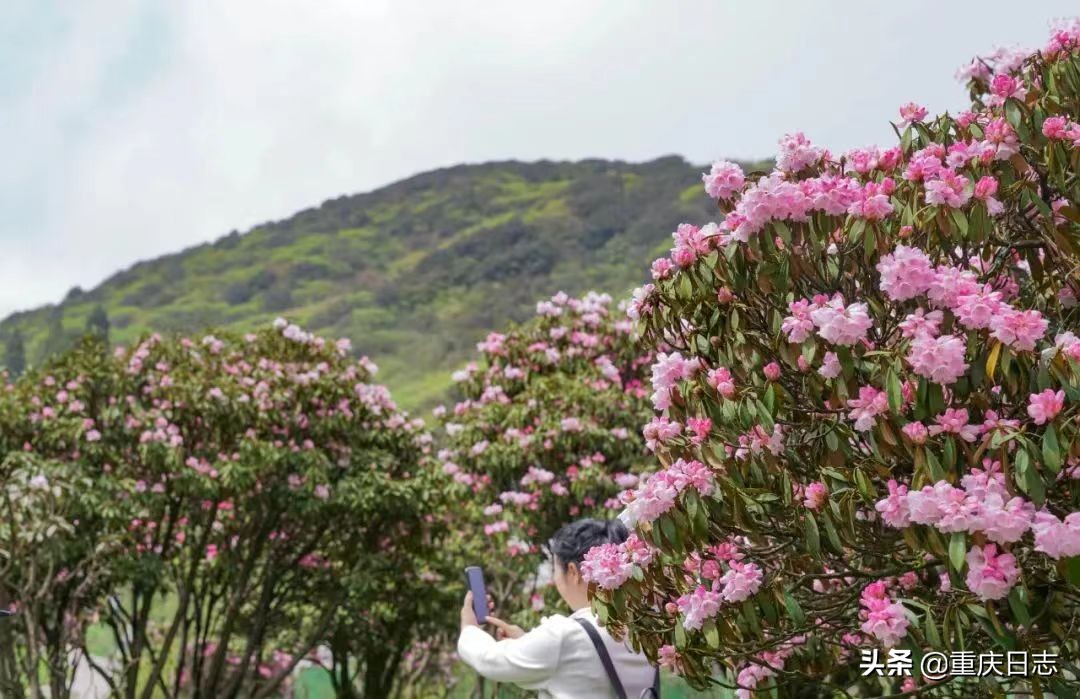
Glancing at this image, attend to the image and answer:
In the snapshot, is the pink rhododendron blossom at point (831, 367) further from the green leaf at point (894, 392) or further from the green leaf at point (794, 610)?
the green leaf at point (794, 610)

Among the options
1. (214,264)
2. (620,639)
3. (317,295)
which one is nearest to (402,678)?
(620,639)

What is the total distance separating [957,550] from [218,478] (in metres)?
8.02

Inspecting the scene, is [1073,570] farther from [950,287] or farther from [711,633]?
[711,633]

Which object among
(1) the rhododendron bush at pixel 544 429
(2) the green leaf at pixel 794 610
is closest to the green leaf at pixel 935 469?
(2) the green leaf at pixel 794 610

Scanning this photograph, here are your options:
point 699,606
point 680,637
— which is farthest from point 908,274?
point 680,637

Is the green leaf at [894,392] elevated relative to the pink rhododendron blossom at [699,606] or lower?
elevated

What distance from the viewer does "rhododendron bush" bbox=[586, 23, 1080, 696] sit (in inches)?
98.3

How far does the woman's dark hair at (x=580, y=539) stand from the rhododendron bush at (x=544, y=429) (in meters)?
4.45

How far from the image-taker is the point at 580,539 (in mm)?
3412

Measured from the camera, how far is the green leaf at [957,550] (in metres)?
2.36

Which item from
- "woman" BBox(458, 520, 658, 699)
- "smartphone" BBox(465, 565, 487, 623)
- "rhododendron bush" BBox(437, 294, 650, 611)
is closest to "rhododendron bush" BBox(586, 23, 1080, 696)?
"woman" BBox(458, 520, 658, 699)

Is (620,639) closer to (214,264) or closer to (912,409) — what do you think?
(912,409)

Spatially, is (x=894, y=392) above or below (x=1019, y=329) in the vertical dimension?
below

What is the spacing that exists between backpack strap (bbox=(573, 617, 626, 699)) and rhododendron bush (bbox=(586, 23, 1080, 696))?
91 millimetres
